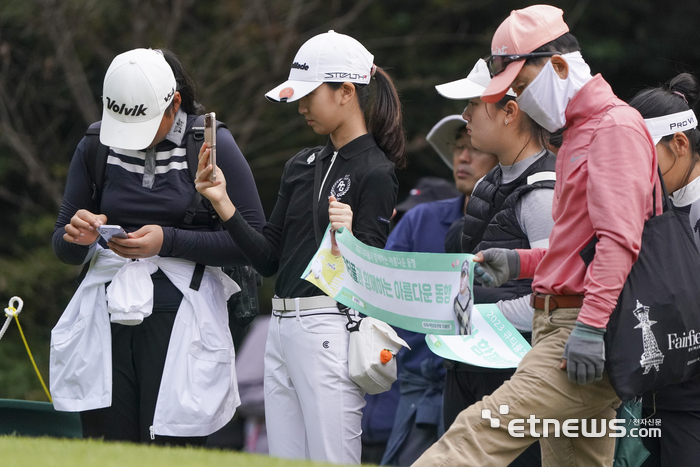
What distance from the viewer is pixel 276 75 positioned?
11.4 meters

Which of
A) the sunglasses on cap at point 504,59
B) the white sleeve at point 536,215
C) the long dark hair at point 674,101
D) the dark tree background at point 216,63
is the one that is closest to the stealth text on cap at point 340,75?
the sunglasses on cap at point 504,59

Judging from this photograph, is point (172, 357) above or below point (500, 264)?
below

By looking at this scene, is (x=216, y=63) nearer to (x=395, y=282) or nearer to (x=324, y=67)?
(x=324, y=67)

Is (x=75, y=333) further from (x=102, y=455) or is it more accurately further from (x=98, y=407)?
(x=102, y=455)

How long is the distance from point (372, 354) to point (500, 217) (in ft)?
2.65

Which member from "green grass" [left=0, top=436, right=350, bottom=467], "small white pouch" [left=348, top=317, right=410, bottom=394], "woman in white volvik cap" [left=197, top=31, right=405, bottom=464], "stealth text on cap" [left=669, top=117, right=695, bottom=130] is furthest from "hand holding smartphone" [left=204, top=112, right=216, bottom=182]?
"stealth text on cap" [left=669, top=117, right=695, bottom=130]

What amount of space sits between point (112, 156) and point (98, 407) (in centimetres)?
111

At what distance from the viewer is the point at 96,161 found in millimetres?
4082

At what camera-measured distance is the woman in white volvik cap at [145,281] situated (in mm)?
3877

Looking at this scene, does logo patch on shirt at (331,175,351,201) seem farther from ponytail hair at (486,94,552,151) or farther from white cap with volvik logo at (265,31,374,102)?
ponytail hair at (486,94,552,151)

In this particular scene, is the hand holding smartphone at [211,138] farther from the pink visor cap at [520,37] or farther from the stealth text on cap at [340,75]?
the pink visor cap at [520,37]

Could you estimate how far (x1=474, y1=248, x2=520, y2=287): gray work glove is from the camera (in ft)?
11.0

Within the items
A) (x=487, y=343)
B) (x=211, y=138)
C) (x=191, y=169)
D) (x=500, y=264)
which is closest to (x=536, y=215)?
(x=500, y=264)

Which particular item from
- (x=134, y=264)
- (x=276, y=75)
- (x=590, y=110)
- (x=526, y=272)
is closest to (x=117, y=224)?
(x=134, y=264)
